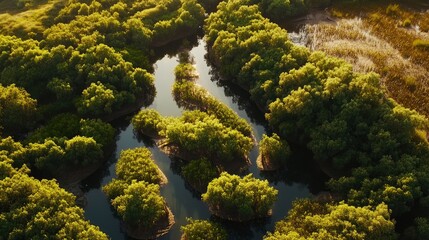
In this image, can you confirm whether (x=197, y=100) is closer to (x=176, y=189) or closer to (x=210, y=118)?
(x=210, y=118)

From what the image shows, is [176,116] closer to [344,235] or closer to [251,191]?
[251,191]

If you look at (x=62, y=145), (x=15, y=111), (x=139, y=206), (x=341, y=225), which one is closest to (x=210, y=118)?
(x=139, y=206)

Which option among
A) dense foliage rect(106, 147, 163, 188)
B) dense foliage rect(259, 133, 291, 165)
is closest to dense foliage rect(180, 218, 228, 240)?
dense foliage rect(106, 147, 163, 188)

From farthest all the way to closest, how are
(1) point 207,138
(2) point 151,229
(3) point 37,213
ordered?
(1) point 207,138 → (2) point 151,229 → (3) point 37,213

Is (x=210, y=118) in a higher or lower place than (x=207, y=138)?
higher

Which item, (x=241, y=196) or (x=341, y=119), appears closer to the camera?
(x=241, y=196)

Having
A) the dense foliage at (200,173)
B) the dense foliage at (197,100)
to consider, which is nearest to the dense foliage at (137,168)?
the dense foliage at (200,173)
